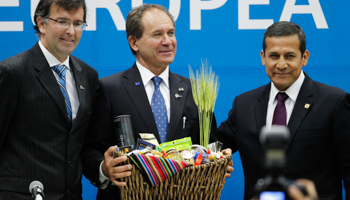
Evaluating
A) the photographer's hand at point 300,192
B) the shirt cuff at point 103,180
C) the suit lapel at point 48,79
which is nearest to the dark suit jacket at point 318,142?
the shirt cuff at point 103,180

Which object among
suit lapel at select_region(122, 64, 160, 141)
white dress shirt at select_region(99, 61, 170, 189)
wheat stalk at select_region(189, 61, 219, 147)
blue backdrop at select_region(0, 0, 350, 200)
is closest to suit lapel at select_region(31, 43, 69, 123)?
suit lapel at select_region(122, 64, 160, 141)

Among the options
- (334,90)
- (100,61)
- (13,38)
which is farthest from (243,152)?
(13,38)

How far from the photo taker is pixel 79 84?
2371 millimetres

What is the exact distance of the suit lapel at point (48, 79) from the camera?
2.18 m

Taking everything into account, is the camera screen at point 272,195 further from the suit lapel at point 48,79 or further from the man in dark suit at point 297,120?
the man in dark suit at point 297,120

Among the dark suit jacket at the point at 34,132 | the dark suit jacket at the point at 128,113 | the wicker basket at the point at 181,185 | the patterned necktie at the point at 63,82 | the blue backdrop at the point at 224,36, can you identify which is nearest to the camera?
the wicker basket at the point at 181,185

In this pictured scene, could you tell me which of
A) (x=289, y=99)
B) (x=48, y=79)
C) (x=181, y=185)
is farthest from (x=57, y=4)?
(x=289, y=99)

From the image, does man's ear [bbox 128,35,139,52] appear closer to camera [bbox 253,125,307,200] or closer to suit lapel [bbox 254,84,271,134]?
suit lapel [bbox 254,84,271,134]

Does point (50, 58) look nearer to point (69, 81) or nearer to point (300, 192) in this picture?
point (69, 81)

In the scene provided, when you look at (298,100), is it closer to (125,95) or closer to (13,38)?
(125,95)

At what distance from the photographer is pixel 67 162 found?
2234 mm

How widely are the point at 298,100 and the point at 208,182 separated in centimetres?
102

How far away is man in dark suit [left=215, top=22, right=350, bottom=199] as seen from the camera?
8.21 feet

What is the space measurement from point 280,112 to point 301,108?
13cm
